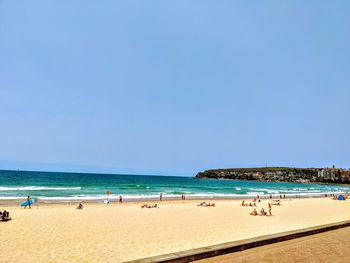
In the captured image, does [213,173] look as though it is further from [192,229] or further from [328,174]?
[192,229]

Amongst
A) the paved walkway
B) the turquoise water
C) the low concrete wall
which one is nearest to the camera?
the low concrete wall

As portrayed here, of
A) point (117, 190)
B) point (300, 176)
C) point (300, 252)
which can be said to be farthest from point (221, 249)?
point (300, 176)

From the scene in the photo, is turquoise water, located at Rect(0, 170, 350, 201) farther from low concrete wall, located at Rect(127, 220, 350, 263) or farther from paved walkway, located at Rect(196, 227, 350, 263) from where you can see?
paved walkway, located at Rect(196, 227, 350, 263)

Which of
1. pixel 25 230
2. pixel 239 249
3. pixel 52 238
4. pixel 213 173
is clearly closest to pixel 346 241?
pixel 239 249

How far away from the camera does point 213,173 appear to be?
191 metres

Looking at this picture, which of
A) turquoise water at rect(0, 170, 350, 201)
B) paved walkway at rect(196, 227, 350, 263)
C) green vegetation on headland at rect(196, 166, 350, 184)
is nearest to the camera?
paved walkway at rect(196, 227, 350, 263)

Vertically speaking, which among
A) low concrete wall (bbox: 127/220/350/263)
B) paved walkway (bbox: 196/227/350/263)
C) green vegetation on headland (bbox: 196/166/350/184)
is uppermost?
low concrete wall (bbox: 127/220/350/263)

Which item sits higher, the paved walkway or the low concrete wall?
the low concrete wall

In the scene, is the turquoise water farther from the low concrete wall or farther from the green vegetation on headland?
the green vegetation on headland

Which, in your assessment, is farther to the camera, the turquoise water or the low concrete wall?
the turquoise water

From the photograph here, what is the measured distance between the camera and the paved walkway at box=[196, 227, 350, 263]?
6754 millimetres

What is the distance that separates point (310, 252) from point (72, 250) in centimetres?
678

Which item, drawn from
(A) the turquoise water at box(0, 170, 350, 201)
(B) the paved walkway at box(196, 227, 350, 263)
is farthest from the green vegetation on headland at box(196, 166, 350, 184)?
(B) the paved walkway at box(196, 227, 350, 263)

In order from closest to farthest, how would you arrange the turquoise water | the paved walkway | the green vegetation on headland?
the paved walkway, the turquoise water, the green vegetation on headland
